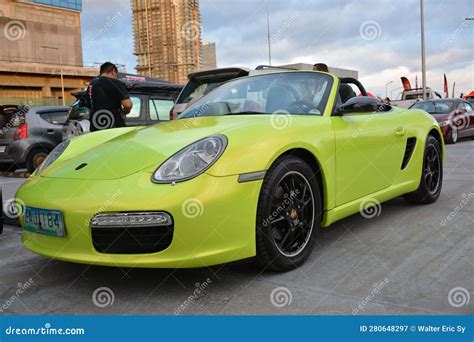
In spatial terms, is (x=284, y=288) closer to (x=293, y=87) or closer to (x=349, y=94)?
(x=293, y=87)

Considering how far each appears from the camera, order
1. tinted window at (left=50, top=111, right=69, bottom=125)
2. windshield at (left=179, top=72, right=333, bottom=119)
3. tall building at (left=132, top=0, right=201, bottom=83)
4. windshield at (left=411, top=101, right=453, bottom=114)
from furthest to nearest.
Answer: tall building at (left=132, top=0, right=201, bottom=83) < windshield at (left=411, top=101, right=453, bottom=114) < tinted window at (left=50, top=111, right=69, bottom=125) < windshield at (left=179, top=72, right=333, bottom=119)

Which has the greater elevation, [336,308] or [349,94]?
[349,94]

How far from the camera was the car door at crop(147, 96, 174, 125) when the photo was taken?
30.8 feet

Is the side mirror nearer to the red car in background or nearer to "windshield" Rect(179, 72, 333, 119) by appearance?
"windshield" Rect(179, 72, 333, 119)

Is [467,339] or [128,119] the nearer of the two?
[467,339]

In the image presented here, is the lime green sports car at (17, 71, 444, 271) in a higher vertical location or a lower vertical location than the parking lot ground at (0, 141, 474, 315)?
higher

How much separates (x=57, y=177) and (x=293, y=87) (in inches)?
71.3

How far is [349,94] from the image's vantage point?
15.0ft

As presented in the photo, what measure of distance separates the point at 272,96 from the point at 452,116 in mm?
11028

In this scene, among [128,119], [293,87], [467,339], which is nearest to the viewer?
[467,339]

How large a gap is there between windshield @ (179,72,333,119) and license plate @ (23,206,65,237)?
4.84ft

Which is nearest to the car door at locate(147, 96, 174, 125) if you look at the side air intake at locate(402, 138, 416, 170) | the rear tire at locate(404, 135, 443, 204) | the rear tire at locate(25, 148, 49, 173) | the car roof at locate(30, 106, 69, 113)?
the car roof at locate(30, 106, 69, 113)

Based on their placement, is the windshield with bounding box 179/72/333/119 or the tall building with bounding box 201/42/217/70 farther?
the tall building with bounding box 201/42/217/70

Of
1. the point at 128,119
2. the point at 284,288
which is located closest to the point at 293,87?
the point at 284,288
